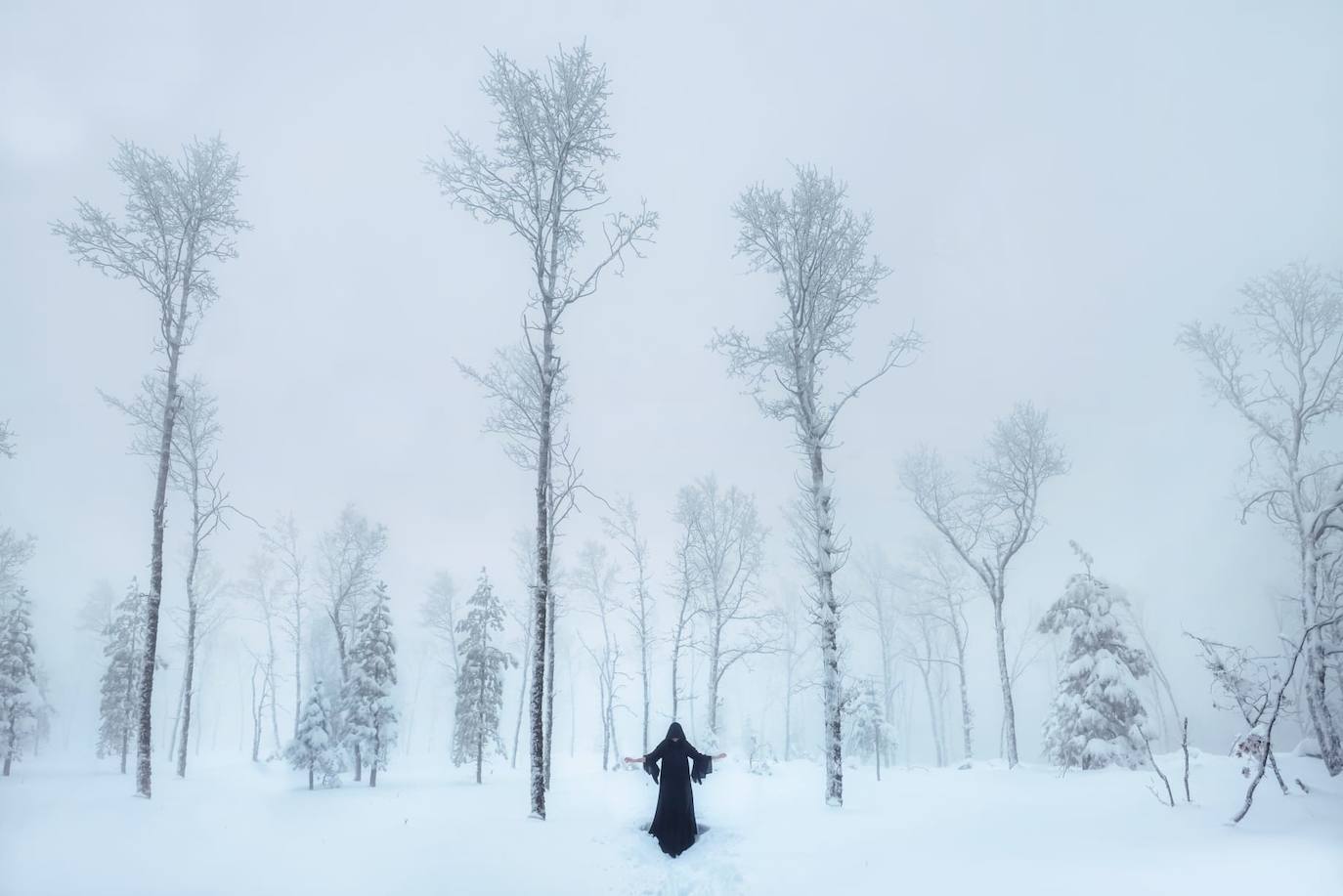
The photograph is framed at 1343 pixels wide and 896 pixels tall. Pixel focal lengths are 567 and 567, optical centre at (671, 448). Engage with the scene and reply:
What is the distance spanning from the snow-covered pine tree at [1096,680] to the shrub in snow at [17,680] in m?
39.2

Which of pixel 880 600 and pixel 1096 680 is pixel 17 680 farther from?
pixel 880 600

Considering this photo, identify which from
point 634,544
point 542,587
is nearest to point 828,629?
point 542,587

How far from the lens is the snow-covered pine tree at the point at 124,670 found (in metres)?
28.9

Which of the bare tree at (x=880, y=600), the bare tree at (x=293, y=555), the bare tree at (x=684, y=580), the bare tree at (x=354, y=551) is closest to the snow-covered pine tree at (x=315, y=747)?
the bare tree at (x=354, y=551)

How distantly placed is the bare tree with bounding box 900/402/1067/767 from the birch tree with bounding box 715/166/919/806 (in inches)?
435

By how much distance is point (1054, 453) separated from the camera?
21906 millimetres

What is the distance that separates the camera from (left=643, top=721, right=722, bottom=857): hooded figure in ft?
28.2

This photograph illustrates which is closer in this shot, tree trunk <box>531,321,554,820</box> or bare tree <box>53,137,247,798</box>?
tree trunk <box>531,321,554,820</box>

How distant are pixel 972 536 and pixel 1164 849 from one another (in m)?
18.2

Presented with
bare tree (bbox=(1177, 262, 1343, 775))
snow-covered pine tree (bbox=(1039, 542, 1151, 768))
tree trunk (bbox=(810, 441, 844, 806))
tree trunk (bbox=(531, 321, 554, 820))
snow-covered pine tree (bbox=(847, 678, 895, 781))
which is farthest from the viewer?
snow-covered pine tree (bbox=(847, 678, 895, 781))

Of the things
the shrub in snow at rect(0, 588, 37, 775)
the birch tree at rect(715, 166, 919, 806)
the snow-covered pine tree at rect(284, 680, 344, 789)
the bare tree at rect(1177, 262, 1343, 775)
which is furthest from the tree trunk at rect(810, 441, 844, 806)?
the shrub in snow at rect(0, 588, 37, 775)

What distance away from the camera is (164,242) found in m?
13.5

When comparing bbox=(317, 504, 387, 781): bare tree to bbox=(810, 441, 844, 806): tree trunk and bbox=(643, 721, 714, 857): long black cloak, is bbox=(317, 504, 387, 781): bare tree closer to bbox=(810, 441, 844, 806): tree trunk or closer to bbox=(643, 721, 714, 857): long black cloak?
bbox=(810, 441, 844, 806): tree trunk

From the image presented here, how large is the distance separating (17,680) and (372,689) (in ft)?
43.2
